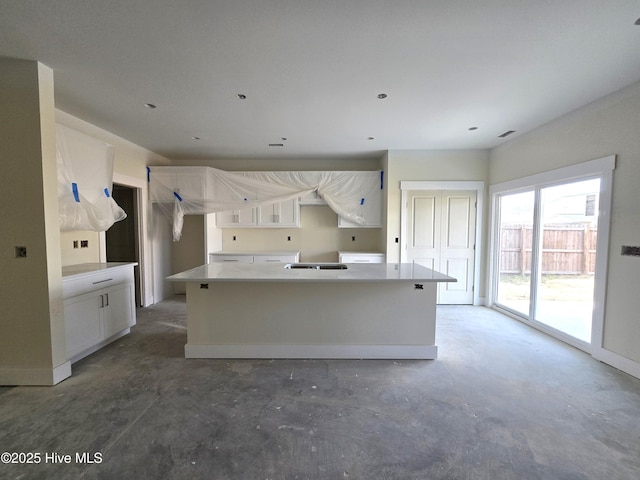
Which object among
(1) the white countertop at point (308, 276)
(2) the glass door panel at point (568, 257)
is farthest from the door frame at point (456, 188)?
(1) the white countertop at point (308, 276)

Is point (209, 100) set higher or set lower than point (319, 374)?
higher

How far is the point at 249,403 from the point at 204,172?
3.53 metres

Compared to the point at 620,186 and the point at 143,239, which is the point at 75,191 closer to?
the point at 143,239

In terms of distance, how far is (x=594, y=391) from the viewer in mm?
2072

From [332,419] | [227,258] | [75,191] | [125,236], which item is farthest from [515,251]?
[125,236]

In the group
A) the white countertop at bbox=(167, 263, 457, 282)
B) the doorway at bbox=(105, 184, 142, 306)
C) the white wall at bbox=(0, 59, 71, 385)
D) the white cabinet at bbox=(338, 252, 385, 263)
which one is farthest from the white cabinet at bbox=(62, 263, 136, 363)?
the white cabinet at bbox=(338, 252, 385, 263)

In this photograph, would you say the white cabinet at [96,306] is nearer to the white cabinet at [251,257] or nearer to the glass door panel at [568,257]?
the white cabinet at [251,257]

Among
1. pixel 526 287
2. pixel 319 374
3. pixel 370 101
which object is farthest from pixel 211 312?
pixel 526 287

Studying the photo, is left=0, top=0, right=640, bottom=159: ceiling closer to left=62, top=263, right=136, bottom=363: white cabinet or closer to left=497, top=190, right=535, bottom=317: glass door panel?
left=497, top=190, right=535, bottom=317: glass door panel

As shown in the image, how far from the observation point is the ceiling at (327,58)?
150 cm

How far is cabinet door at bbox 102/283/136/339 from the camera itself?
276cm

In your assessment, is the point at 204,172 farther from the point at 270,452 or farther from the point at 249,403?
the point at 270,452

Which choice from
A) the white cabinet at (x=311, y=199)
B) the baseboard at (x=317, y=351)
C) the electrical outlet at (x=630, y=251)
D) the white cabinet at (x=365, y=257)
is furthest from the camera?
the white cabinet at (x=311, y=199)

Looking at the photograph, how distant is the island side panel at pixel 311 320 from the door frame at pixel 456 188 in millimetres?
1803
